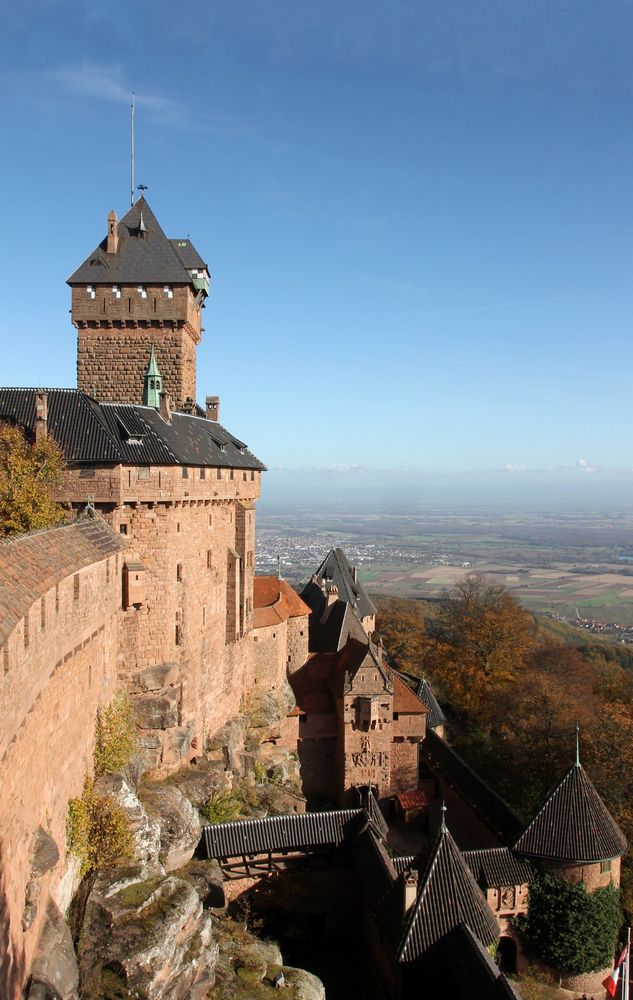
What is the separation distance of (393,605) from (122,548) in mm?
51680

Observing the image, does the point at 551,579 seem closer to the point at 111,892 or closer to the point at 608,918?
the point at 608,918

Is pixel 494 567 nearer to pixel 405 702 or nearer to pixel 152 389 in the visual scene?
pixel 405 702

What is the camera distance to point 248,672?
87.0 ft

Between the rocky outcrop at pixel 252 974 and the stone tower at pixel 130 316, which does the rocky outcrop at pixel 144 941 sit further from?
the stone tower at pixel 130 316

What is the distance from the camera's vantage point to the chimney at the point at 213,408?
28625 mm

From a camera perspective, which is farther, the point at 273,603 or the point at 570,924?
the point at 273,603

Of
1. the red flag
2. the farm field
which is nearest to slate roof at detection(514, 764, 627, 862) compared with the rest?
the red flag

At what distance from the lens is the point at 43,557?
1195cm

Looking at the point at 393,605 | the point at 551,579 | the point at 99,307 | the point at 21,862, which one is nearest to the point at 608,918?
the point at 21,862

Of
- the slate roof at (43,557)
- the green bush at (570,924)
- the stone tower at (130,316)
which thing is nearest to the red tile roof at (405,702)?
the green bush at (570,924)

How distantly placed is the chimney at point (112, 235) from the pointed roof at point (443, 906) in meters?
22.7

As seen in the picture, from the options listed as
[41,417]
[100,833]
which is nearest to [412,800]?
[100,833]

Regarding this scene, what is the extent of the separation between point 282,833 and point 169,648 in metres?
7.90

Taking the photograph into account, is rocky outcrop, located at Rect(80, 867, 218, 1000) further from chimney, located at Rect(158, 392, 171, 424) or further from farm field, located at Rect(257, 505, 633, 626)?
farm field, located at Rect(257, 505, 633, 626)
